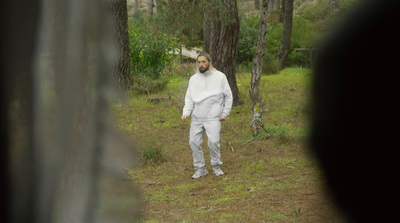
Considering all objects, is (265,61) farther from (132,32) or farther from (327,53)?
(327,53)

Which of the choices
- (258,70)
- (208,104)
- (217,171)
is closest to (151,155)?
(217,171)

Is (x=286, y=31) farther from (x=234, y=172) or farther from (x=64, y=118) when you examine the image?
(x=64, y=118)

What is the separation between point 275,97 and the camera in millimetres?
13805

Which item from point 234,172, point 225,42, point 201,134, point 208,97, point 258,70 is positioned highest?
point 225,42

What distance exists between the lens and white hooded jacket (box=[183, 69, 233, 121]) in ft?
22.0

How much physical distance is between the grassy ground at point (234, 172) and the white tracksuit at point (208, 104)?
2.35ft

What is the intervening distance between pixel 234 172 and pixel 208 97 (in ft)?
4.58

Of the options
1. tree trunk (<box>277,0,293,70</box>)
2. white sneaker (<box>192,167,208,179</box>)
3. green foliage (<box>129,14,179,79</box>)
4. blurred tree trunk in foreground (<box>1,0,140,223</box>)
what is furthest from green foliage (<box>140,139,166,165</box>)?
tree trunk (<box>277,0,293,70</box>)

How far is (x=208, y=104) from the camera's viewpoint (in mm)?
6723

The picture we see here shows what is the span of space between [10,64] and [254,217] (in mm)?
4721

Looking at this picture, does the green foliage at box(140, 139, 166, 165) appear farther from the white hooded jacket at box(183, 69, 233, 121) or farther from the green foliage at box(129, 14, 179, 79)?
the green foliage at box(129, 14, 179, 79)

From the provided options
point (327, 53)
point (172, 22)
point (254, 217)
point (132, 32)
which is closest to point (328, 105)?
point (327, 53)

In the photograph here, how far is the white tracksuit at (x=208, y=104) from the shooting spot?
6.71m

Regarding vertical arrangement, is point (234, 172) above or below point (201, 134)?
below
